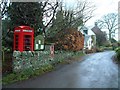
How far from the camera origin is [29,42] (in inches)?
551

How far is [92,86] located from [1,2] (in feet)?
28.0

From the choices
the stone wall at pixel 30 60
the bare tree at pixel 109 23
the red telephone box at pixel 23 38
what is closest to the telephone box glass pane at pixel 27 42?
the red telephone box at pixel 23 38

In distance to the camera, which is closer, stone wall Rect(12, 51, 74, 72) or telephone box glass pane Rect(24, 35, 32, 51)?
stone wall Rect(12, 51, 74, 72)

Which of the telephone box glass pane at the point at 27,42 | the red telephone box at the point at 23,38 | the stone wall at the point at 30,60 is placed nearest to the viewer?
the stone wall at the point at 30,60

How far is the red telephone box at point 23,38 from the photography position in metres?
13.6

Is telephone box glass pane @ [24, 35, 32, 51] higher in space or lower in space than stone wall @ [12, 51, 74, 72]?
higher

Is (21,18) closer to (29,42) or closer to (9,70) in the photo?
(29,42)

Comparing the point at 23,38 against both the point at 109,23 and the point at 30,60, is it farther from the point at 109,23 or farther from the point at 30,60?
the point at 109,23

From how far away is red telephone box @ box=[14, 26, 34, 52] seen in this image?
13.6 m

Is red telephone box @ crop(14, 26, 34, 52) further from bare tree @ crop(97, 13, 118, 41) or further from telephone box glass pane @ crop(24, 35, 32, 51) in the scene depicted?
bare tree @ crop(97, 13, 118, 41)

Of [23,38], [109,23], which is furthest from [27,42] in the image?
[109,23]

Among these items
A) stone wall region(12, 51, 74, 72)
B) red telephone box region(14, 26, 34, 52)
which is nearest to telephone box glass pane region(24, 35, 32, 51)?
red telephone box region(14, 26, 34, 52)

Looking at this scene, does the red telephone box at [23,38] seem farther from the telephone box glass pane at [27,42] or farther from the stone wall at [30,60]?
the stone wall at [30,60]

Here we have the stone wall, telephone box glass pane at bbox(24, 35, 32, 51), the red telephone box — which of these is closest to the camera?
the stone wall
